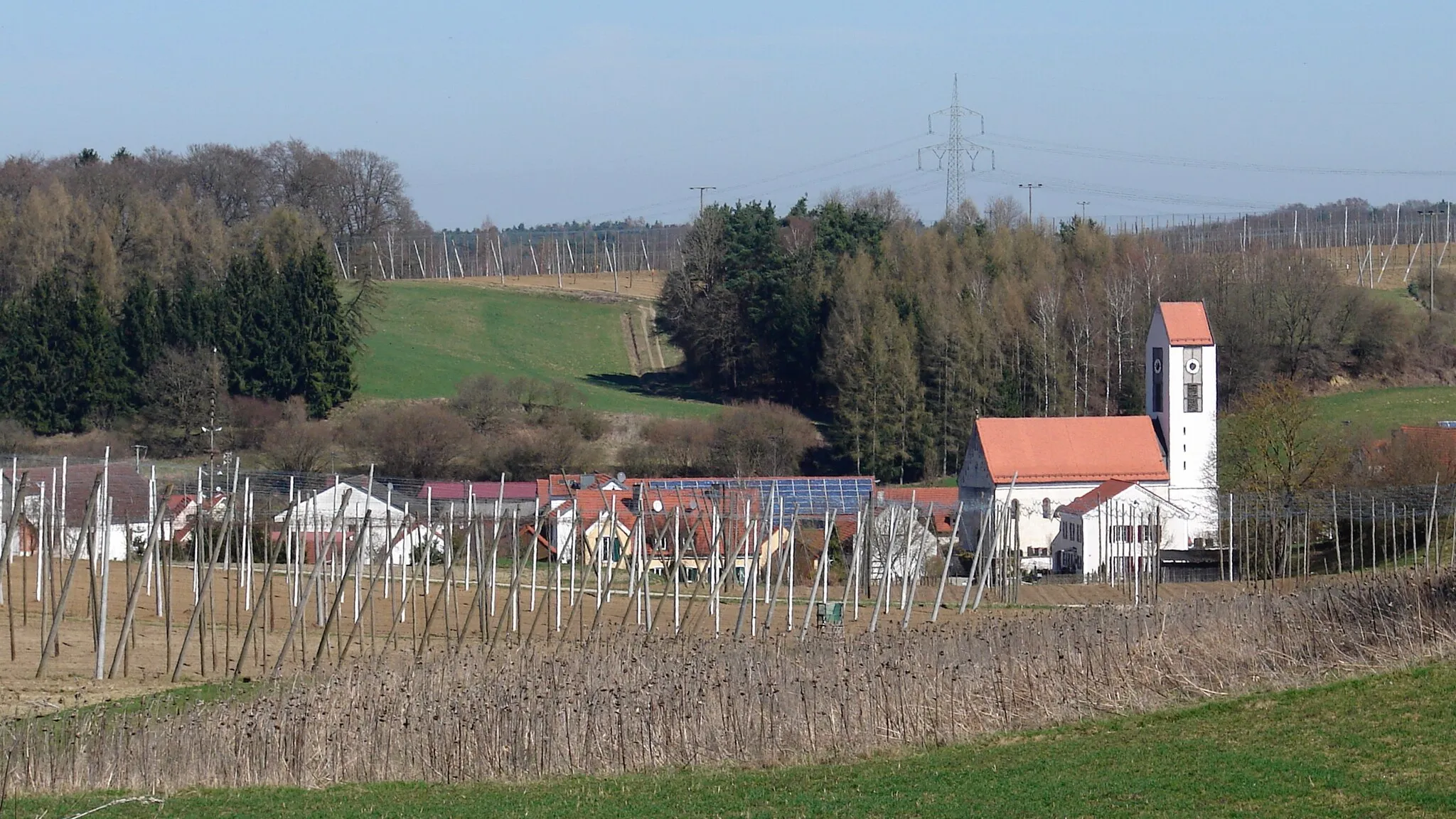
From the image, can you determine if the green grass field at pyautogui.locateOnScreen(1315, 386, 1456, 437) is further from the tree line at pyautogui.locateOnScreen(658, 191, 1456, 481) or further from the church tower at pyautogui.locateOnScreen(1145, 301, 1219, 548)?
the church tower at pyautogui.locateOnScreen(1145, 301, 1219, 548)

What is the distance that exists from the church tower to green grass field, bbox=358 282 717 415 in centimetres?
1807

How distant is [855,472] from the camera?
5500 cm

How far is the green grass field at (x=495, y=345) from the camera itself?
6316 centimetres

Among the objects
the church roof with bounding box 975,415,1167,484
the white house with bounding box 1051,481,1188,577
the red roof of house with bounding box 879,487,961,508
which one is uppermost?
the church roof with bounding box 975,415,1167,484

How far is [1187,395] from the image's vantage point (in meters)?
50.3

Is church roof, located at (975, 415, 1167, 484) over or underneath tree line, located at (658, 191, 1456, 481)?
underneath

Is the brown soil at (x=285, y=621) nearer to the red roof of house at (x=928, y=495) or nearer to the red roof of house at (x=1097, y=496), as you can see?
the red roof of house at (x=928, y=495)

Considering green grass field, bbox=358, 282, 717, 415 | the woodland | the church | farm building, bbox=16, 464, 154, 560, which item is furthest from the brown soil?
green grass field, bbox=358, 282, 717, 415

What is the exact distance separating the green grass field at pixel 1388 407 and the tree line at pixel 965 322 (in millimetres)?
2237

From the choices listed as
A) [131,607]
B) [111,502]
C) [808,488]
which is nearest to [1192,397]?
[808,488]

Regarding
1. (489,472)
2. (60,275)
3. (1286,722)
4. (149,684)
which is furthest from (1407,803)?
(60,275)

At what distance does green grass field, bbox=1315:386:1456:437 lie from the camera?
54.8 m

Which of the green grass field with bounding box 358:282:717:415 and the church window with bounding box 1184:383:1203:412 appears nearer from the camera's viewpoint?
the church window with bounding box 1184:383:1203:412

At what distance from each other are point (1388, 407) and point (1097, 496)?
57.1 ft
